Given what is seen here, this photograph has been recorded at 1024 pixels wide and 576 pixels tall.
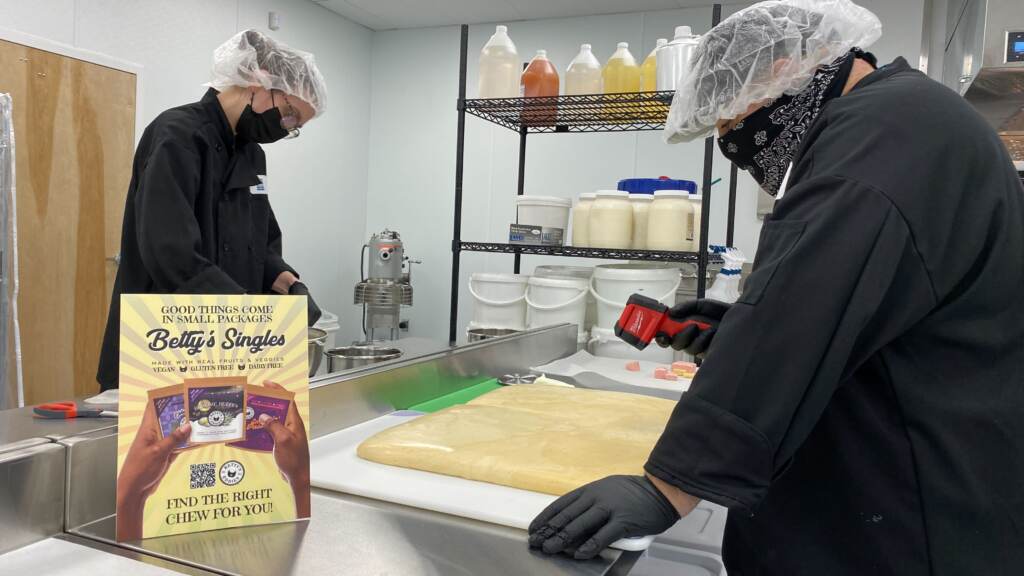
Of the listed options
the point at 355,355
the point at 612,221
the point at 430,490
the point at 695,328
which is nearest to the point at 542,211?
the point at 612,221

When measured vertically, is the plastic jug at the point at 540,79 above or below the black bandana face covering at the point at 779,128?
above

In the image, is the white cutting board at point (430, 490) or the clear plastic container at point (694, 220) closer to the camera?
the white cutting board at point (430, 490)

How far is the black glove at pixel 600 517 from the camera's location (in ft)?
2.56

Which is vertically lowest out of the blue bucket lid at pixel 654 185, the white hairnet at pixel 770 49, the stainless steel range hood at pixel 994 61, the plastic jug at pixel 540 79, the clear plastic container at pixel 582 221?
the clear plastic container at pixel 582 221

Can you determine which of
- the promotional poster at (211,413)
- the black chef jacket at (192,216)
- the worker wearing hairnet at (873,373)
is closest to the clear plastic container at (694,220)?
the black chef jacket at (192,216)

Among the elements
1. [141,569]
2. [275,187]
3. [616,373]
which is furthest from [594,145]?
[141,569]

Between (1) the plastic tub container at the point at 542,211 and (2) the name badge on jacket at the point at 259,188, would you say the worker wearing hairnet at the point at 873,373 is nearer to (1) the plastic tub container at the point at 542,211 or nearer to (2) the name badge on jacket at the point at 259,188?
(2) the name badge on jacket at the point at 259,188

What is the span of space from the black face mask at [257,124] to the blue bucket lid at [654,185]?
1264 millimetres

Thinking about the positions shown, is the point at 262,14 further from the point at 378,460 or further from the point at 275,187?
the point at 378,460

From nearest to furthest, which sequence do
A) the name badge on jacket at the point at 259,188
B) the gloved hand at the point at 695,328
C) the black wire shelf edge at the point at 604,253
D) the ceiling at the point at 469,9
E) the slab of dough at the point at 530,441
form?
1. the slab of dough at the point at 530,441
2. the gloved hand at the point at 695,328
3. the name badge on jacket at the point at 259,188
4. the black wire shelf edge at the point at 604,253
5. the ceiling at the point at 469,9

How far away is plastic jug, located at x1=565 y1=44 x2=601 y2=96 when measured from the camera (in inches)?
97.4

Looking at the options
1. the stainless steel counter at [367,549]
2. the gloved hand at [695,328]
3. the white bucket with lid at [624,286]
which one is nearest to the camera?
the stainless steel counter at [367,549]

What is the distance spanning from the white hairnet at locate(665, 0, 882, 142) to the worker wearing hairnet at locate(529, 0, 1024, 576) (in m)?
0.21

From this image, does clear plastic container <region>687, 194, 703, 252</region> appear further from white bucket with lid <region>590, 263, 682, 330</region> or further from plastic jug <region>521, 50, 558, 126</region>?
plastic jug <region>521, 50, 558, 126</region>
